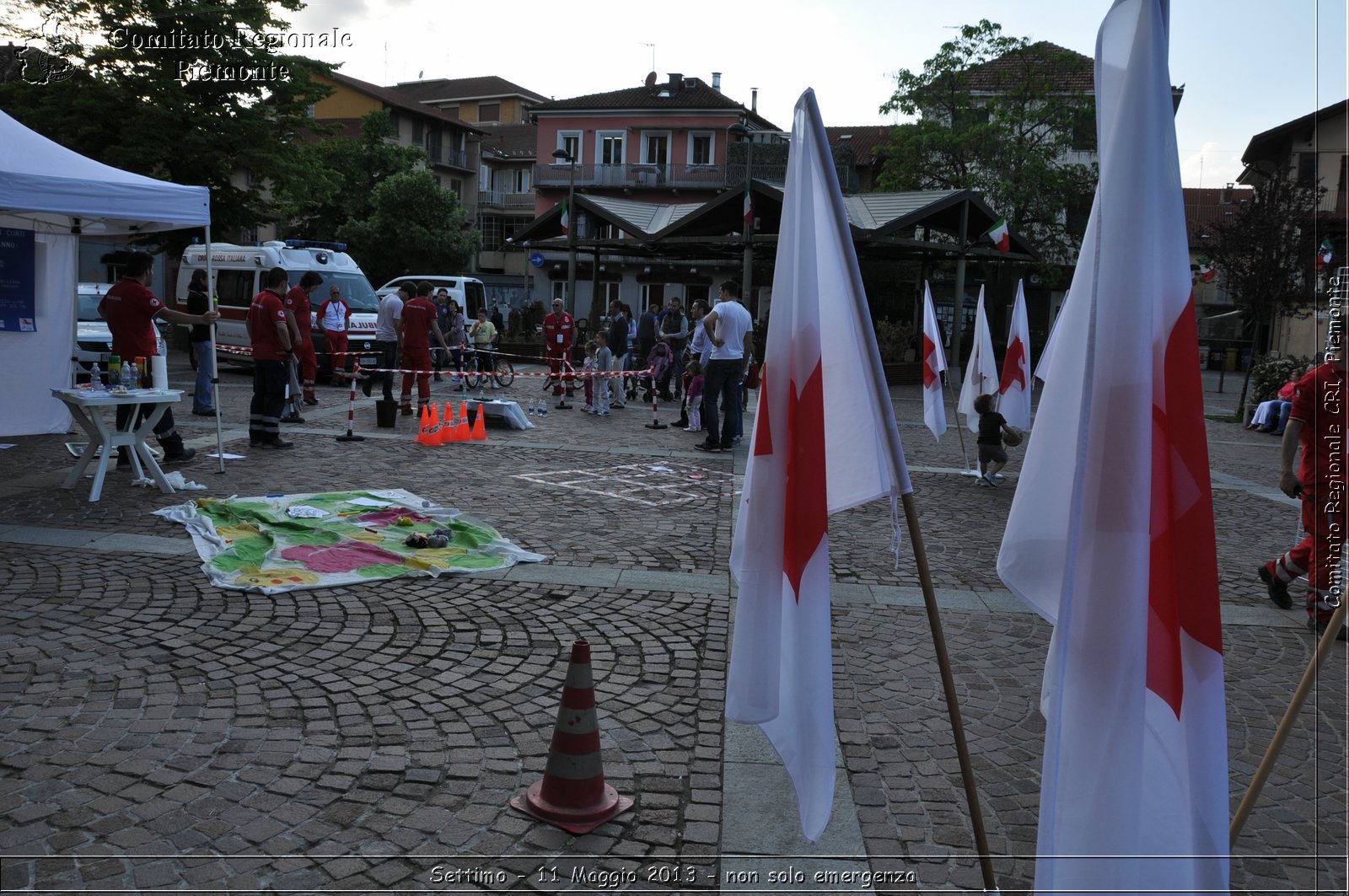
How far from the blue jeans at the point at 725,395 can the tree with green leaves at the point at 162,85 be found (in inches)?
644

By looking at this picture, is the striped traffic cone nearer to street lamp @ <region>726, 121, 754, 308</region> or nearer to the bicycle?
the bicycle

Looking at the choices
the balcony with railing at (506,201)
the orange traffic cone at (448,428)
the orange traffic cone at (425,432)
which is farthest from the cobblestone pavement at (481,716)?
the balcony with railing at (506,201)

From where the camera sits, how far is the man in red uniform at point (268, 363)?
1136 centimetres

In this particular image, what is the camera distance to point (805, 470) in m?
3.11

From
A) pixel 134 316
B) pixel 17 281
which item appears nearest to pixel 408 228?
pixel 17 281

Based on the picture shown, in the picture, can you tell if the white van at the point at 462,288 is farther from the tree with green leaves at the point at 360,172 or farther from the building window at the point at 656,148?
the building window at the point at 656,148

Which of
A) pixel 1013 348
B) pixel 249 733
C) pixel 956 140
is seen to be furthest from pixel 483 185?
pixel 249 733

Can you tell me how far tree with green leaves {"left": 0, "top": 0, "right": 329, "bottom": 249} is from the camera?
22578 mm

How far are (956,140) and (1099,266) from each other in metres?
37.0

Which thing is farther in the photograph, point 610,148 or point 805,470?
point 610,148

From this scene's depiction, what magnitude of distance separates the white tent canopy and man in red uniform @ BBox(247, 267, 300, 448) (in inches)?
54.9

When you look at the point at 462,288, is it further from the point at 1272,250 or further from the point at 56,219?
the point at 1272,250

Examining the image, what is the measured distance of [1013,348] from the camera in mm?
11133

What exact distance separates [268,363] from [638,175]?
45.2 meters
